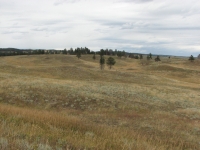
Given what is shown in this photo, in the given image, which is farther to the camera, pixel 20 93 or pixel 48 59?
pixel 48 59

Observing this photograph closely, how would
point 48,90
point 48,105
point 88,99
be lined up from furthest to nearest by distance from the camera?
point 48,90
point 88,99
point 48,105

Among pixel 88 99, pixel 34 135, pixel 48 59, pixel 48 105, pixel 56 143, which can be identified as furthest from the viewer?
pixel 48 59

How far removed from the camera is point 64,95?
2486cm

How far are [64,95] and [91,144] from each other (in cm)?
1940

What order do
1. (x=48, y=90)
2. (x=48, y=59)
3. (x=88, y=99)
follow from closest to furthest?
(x=88, y=99) < (x=48, y=90) < (x=48, y=59)

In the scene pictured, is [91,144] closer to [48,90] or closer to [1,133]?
[1,133]

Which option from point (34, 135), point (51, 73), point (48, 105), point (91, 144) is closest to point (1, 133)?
point (34, 135)

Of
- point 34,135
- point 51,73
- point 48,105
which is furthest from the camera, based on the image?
point 51,73

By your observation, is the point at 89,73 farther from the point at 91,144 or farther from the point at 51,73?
the point at 91,144

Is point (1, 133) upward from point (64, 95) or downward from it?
upward

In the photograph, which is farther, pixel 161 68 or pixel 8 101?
pixel 161 68

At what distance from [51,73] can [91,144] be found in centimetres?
5633

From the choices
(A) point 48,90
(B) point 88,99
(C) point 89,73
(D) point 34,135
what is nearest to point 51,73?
(C) point 89,73

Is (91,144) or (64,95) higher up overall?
(91,144)
